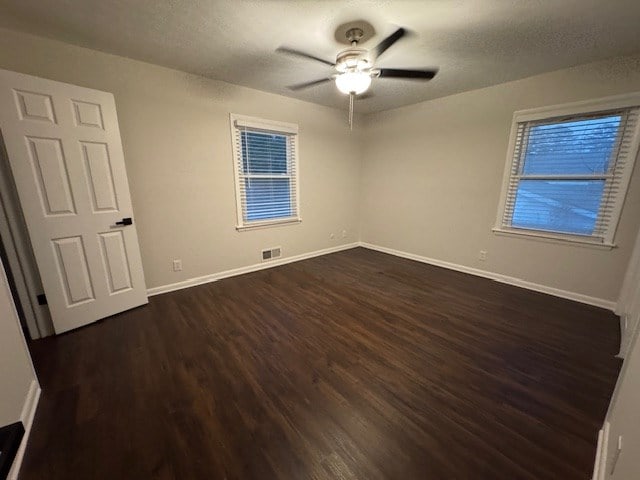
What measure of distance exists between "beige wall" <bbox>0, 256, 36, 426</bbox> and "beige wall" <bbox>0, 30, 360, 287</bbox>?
1502 mm

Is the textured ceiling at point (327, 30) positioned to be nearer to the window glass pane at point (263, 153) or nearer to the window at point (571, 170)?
the window at point (571, 170)

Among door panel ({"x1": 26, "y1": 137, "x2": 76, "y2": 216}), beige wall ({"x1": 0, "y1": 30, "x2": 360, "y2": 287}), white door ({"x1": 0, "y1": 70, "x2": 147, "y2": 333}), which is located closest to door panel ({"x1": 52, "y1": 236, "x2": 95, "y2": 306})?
white door ({"x1": 0, "y1": 70, "x2": 147, "y2": 333})

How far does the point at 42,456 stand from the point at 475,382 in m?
2.54

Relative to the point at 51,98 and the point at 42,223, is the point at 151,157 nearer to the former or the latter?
the point at 51,98

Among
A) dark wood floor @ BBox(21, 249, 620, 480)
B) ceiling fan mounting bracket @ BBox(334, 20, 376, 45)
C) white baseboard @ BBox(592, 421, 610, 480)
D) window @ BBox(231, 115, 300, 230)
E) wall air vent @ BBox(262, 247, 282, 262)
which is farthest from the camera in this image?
wall air vent @ BBox(262, 247, 282, 262)

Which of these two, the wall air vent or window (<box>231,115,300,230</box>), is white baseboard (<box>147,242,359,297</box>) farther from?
window (<box>231,115,300,230</box>)

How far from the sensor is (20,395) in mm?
1458

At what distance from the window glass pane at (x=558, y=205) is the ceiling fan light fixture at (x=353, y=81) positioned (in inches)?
99.6

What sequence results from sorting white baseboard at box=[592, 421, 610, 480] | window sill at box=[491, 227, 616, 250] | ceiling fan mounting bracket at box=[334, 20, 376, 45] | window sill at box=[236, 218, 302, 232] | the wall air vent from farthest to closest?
the wall air vent < window sill at box=[236, 218, 302, 232] < window sill at box=[491, 227, 616, 250] < ceiling fan mounting bracket at box=[334, 20, 376, 45] < white baseboard at box=[592, 421, 610, 480]

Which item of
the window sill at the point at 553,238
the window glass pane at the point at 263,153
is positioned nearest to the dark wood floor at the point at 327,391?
the window sill at the point at 553,238

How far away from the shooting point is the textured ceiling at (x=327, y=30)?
1.83 metres

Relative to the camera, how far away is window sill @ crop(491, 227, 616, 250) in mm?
2833

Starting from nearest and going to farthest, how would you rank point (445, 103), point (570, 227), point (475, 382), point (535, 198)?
1. point (475, 382)
2. point (570, 227)
3. point (535, 198)
4. point (445, 103)

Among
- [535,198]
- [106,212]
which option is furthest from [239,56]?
[535,198]
